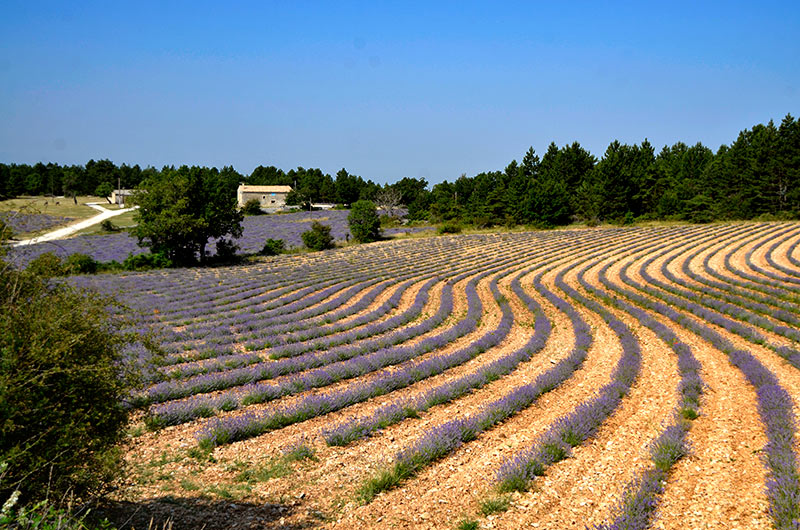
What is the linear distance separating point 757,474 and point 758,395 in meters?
3.58

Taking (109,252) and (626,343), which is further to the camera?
(109,252)

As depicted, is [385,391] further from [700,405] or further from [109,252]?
[109,252]

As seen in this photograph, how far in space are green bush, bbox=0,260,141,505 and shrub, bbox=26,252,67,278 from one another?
0.08 metres

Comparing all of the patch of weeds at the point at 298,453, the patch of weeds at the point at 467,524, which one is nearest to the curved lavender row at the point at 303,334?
the patch of weeds at the point at 298,453

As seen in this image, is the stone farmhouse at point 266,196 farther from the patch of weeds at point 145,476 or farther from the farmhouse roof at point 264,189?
the patch of weeds at point 145,476

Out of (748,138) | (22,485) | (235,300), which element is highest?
(748,138)

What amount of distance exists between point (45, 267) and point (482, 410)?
7.39 m

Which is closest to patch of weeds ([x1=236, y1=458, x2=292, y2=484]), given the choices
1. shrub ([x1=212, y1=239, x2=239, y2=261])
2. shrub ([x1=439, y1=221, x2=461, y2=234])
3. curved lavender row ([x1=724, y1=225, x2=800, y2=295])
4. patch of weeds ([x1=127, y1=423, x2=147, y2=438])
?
patch of weeds ([x1=127, y1=423, x2=147, y2=438])

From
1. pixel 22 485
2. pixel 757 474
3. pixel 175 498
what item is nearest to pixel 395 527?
pixel 175 498

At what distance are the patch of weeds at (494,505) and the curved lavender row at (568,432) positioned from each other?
287 mm

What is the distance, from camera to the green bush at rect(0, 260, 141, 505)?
400 cm

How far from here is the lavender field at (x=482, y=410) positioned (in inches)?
223

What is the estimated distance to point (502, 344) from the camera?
46.3 ft

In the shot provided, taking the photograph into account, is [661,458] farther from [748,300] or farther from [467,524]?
[748,300]
